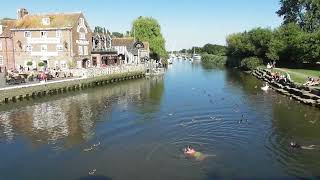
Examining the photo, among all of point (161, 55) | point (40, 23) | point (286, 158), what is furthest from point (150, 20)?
point (286, 158)

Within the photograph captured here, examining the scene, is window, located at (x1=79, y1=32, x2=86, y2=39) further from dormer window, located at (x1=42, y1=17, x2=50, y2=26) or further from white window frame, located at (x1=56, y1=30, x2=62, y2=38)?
dormer window, located at (x1=42, y1=17, x2=50, y2=26)

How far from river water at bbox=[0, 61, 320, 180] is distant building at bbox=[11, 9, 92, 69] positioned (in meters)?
25.8

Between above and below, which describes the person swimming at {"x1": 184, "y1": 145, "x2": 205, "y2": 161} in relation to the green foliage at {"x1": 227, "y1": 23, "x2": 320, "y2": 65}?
below

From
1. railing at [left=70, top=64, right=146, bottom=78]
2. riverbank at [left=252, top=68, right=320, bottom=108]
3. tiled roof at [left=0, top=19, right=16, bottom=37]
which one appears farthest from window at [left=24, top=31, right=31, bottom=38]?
riverbank at [left=252, top=68, right=320, bottom=108]

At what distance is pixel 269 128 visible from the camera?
38.3m

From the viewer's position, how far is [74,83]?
232 ft

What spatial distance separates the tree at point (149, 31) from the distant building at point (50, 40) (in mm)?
48130

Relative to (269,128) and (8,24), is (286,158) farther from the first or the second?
(8,24)

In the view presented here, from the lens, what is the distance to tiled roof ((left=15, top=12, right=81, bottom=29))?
83.7 meters

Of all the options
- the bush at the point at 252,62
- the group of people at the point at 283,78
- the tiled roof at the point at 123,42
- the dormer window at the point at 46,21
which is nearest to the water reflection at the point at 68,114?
the group of people at the point at 283,78

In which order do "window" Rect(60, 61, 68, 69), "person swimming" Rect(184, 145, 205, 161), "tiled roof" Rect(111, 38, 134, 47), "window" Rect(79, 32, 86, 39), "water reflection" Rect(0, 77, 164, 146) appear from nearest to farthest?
"person swimming" Rect(184, 145, 205, 161)
"water reflection" Rect(0, 77, 164, 146)
"window" Rect(60, 61, 68, 69)
"window" Rect(79, 32, 86, 39)
"tiled roof" Rect(111, 38, 134, 47)

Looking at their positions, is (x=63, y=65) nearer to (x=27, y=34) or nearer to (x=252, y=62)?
(x=27, y=34)

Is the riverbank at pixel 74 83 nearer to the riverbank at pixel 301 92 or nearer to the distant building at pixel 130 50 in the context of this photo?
the distant building at pixel 130 50

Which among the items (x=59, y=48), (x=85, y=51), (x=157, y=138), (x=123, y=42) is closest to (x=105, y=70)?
(x=85, y=51)
